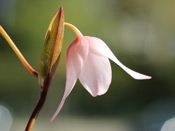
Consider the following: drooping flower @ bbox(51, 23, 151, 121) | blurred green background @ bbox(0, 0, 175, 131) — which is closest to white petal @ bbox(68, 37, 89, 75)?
drooping flower @ bbox(51, 23, 151, 121)

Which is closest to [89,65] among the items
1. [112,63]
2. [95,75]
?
[95,75]

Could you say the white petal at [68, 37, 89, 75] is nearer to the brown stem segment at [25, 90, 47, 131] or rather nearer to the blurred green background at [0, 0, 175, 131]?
the brown stem segment at [25, 90, 47, 131]

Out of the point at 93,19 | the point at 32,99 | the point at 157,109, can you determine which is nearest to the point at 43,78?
the point at 32,99

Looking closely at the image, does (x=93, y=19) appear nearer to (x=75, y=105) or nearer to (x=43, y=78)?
(x=75, y=105)

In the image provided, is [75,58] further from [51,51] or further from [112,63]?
[112,63]

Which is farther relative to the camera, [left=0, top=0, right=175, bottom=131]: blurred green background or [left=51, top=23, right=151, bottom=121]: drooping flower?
[left=0, top=0, right=175, bottom=131]: blurred green background

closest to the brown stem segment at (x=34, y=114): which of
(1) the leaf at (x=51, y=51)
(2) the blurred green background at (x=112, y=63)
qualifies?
(1) the leaf at (x=51, y=51)

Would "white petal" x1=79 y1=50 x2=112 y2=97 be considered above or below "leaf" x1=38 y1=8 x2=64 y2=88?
below
